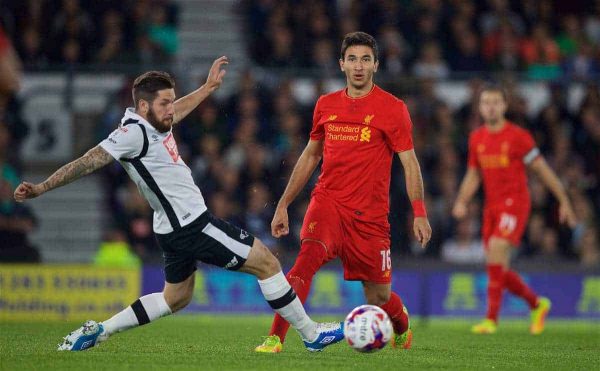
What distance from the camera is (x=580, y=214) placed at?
57.5 ft

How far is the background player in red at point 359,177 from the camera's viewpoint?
29.7 feet

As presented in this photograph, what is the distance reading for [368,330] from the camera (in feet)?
27.0

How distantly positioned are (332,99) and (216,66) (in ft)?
3.20

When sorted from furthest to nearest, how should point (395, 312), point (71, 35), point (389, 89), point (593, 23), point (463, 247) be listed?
1. point (593, 23)
2. point (71, 35)
3. point (389, 89)
4. point (463, 247)
5. point (395, 312)

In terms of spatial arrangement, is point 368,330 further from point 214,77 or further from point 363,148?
point 214,77

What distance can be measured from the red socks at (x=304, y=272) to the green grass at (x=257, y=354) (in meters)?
0.23

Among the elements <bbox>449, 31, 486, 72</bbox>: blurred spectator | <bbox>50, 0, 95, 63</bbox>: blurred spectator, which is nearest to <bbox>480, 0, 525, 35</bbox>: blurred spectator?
<bbox>449, 31, 486, 72</bbox>: blurred spectator

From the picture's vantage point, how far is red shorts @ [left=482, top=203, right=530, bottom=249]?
42.3 feet

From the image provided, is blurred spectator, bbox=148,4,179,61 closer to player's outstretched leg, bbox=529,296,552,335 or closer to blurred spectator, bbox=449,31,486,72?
blurred spectator, bbox=449,31,486,72

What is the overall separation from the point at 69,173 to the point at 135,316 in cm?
126

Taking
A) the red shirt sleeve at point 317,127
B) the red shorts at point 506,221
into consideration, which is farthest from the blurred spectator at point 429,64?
the red shirt sleeve at point 317,127

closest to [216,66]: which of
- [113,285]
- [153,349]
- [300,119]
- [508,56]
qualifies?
[153,349]

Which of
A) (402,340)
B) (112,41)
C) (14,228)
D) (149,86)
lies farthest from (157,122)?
(112,41)

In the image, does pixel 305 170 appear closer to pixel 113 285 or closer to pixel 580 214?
pixel 113 285
